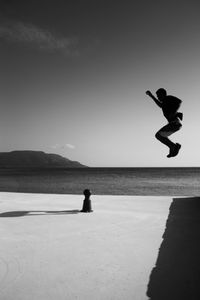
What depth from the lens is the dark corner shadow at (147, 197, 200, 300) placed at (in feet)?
13.6

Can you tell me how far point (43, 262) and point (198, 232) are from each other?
4.55 metres

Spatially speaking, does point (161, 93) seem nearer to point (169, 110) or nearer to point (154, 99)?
point (154, 99)

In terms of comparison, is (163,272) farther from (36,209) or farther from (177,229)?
(36,209)

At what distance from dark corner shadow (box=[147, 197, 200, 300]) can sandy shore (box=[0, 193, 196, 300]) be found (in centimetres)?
15

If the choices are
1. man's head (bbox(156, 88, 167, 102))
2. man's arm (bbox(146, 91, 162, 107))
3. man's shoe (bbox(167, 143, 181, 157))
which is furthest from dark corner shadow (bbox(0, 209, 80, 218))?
man's head (bbox(156, 88, 167, 102))

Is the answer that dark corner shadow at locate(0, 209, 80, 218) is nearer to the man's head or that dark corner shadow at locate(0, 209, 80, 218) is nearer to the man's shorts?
the man's shorts

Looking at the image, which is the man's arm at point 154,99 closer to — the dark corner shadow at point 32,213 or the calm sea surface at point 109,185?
the dark corner shadow at point 32,213

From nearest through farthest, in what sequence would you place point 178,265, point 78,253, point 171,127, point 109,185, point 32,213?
point 178,265 < point 171,127 < point 78,253 < point 32,213 < point 109,185

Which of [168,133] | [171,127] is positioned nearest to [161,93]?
[171,127]

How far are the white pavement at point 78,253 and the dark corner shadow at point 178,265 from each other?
0.59ft

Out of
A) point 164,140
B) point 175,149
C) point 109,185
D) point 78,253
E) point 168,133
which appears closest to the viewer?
point 168,133

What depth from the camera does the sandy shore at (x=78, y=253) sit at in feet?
14.0

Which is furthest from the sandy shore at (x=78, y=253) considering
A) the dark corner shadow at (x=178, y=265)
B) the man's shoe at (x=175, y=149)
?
the man's shoe at (x=175, y=149)

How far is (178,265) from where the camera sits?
5211 millimetres
